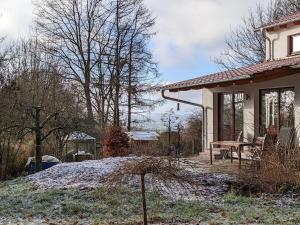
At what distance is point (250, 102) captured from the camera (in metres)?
15.9

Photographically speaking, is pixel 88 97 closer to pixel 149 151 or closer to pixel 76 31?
pixel 76 31

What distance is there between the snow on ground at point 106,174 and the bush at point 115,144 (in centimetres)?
459

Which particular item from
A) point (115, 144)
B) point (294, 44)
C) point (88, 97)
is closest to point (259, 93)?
point (294, 44)

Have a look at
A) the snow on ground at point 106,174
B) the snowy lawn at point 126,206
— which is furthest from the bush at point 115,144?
the snowy lawn at point 126,206

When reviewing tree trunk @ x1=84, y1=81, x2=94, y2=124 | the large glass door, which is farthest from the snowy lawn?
tree trunk @ x1=84, y1=81, x2=94, y2=124

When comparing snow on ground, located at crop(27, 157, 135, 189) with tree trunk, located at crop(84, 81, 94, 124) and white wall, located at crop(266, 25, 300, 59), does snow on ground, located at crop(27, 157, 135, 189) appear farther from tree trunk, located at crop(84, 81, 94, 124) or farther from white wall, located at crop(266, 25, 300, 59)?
tree trunk, located at crop(84, 81, 94, 124)

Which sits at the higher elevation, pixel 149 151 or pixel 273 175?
pixel 149 151

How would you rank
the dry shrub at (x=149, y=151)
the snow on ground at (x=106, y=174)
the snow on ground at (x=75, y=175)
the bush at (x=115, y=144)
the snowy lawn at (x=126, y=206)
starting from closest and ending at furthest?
the snowy lawn at (x=126, y=206) < the dry shrub at (x=149, y=151) < the snow on ground at (x=106, y=174) < the snow on ground at (x=75, y=175) < the bush at (x=115, y=144)

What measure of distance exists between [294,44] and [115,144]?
704 cm

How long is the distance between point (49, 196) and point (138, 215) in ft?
7.44

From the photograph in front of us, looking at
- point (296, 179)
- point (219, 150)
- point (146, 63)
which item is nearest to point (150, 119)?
point (146, 63)

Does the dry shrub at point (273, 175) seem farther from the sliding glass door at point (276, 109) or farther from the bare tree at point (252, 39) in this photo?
the bare tree at point (252, 39)

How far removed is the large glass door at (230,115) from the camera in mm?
16672

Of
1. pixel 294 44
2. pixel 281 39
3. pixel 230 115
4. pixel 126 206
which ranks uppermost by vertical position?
pixel 281 39
